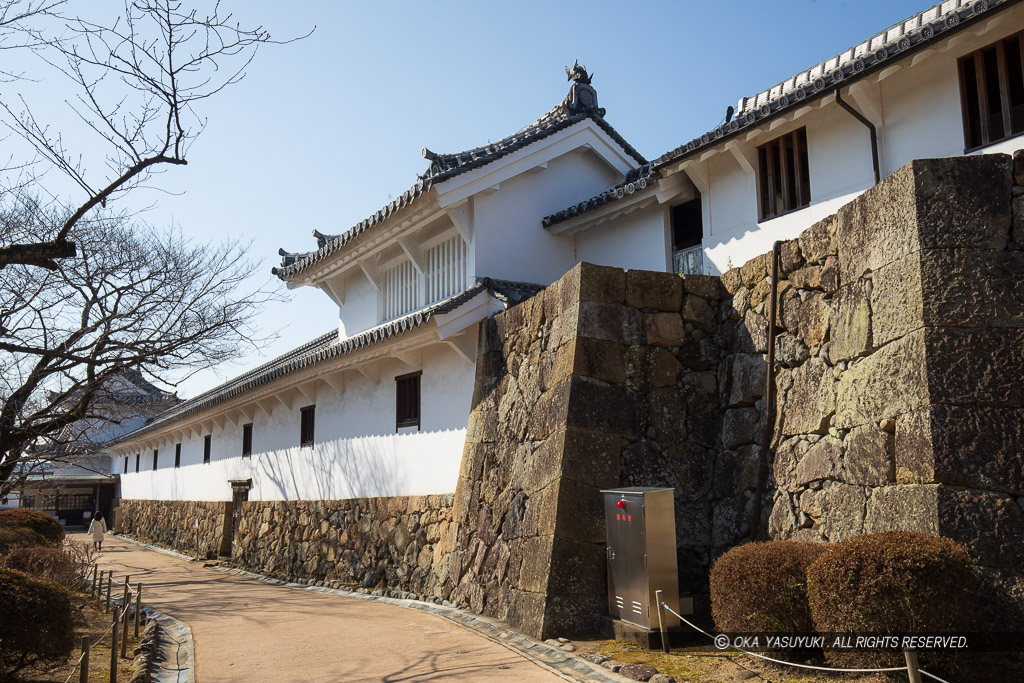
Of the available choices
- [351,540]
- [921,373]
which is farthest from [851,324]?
[351,540]

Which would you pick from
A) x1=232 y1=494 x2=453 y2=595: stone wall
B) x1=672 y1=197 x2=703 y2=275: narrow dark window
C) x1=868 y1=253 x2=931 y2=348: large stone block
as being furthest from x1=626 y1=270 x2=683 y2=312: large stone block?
x1=232 y1=494 x2=453 y2=595: stone wall

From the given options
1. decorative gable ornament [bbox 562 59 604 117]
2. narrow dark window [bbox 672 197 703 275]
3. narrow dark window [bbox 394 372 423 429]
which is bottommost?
narrow dark window [bbox 394 372 423 429]

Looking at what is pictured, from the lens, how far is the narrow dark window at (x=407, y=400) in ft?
48.9

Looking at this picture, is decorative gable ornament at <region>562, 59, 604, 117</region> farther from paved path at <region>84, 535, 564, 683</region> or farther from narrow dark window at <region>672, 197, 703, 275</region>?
paved path at <region>84, 535, 564, 683</region>

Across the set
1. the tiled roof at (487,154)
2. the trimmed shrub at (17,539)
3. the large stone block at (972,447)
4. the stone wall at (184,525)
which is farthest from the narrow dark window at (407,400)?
the stone wall at (184,525)

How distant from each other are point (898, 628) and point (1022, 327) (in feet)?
9.74

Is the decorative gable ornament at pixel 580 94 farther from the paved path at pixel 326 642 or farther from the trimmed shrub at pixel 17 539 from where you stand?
the trimmed shrub at pixel 17 539

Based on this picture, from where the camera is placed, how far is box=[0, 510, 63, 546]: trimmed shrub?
57.1ft

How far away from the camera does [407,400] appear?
1521cm

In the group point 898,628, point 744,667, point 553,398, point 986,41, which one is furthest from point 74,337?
point 986,41

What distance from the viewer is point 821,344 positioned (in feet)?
29.3

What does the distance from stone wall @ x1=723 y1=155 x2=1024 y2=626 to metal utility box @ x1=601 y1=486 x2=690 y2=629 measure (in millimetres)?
1397

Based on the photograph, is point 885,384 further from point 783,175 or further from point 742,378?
point 783,175

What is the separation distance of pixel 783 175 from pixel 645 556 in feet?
19.6
